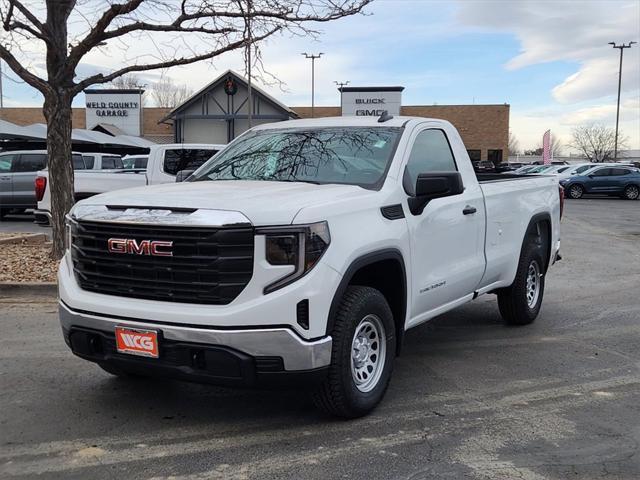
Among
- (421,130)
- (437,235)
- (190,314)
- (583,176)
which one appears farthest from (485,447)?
(583,176)

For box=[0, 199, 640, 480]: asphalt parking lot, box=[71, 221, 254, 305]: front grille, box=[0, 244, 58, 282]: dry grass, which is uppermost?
box=[71, 221, 254, 305]: front grille

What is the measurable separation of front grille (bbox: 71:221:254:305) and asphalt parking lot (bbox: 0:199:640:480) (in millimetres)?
897

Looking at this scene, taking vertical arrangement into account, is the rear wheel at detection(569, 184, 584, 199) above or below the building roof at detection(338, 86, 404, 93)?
below

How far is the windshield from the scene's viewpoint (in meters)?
4.64

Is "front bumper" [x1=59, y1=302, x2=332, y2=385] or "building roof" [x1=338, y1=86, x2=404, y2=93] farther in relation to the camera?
"building roof" [x1=338, y1=86, x2=404, y2=93]

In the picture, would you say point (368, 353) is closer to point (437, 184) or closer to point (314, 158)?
point (437, 184)

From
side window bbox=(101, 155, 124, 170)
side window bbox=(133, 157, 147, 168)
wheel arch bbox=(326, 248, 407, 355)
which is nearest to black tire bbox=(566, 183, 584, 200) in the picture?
side window bbox=(133, 157, 147, 168)

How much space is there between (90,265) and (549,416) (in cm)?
312

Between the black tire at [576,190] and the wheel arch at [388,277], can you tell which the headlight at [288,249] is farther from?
the black tire at [576,190]

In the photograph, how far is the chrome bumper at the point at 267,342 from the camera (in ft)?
11.5

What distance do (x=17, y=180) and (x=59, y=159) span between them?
8975mm

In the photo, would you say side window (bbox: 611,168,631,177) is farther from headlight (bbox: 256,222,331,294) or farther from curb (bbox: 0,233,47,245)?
headlight (bbox: 256,222,331,294)

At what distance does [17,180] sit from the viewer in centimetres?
1689

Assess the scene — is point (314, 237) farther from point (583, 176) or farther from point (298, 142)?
point (583, 176)
